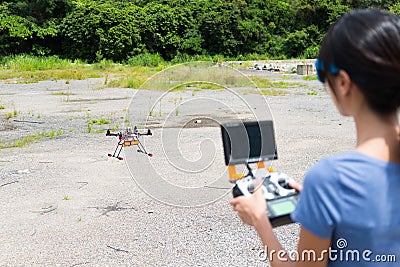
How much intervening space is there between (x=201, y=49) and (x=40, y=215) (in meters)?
26.9

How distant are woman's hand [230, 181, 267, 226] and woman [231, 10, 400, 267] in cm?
12

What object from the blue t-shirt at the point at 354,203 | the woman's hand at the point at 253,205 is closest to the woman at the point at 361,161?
the blue t-shirt at the point at 354,203

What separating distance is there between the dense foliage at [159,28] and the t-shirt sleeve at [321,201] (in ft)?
96.1

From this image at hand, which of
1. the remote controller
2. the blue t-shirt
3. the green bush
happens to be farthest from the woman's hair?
the green bush

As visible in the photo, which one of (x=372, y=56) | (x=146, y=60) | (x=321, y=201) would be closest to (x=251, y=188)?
(x=321, y=201)

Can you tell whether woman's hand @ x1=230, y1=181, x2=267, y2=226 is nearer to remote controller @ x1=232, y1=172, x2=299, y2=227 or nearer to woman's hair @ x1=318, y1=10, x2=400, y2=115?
remote controller @ x1=232, y1=172, x2=299, y2=227

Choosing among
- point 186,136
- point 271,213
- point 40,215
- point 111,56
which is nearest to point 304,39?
point 111,56

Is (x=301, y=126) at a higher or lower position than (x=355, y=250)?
lower

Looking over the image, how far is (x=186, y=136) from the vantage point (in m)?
7.03

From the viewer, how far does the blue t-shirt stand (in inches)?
35.5

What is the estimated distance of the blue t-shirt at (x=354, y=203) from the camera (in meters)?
0.90

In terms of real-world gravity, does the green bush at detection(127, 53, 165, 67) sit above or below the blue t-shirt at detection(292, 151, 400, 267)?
below

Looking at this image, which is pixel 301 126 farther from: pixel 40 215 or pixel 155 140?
pixel 40 215

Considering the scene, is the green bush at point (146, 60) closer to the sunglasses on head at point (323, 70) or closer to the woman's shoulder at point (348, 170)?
the sunglasses on head at point (323, 70)
